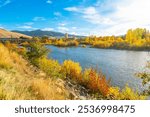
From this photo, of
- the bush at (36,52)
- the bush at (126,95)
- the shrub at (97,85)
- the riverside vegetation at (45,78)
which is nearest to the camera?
the riverside vegetation at (45,78)

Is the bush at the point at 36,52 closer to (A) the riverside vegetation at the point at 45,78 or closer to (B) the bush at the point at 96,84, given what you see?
(A) the riverside vegetation at the point at 45,78

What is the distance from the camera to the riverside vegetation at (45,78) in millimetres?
6676

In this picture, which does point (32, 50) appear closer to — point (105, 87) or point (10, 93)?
point (105, 87)

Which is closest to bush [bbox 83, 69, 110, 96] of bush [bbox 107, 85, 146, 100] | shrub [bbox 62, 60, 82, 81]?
bush [bbox 107, 85, 146, 100]

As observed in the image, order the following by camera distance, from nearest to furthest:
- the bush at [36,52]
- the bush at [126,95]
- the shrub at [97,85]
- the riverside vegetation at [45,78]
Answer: the riverside vegetation at [45,78] < the bush at [126,95] < the shrub at [97,85] < the bush at [36,52]

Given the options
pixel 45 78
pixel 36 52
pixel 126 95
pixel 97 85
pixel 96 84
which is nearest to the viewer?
pixel 45 78

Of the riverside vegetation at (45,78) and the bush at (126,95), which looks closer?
the riverside vegetation at (45,78)

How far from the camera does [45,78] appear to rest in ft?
38.5

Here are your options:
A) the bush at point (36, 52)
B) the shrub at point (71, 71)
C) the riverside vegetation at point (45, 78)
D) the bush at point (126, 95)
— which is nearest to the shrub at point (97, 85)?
the riverside vegetation at point (45, 78)

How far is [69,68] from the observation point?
22703 mm

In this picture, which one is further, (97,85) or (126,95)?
(97,85)

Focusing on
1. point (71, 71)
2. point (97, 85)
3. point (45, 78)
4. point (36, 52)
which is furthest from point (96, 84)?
point (36, 52)

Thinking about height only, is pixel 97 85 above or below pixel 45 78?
below

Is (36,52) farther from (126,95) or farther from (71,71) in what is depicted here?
(126,95)
